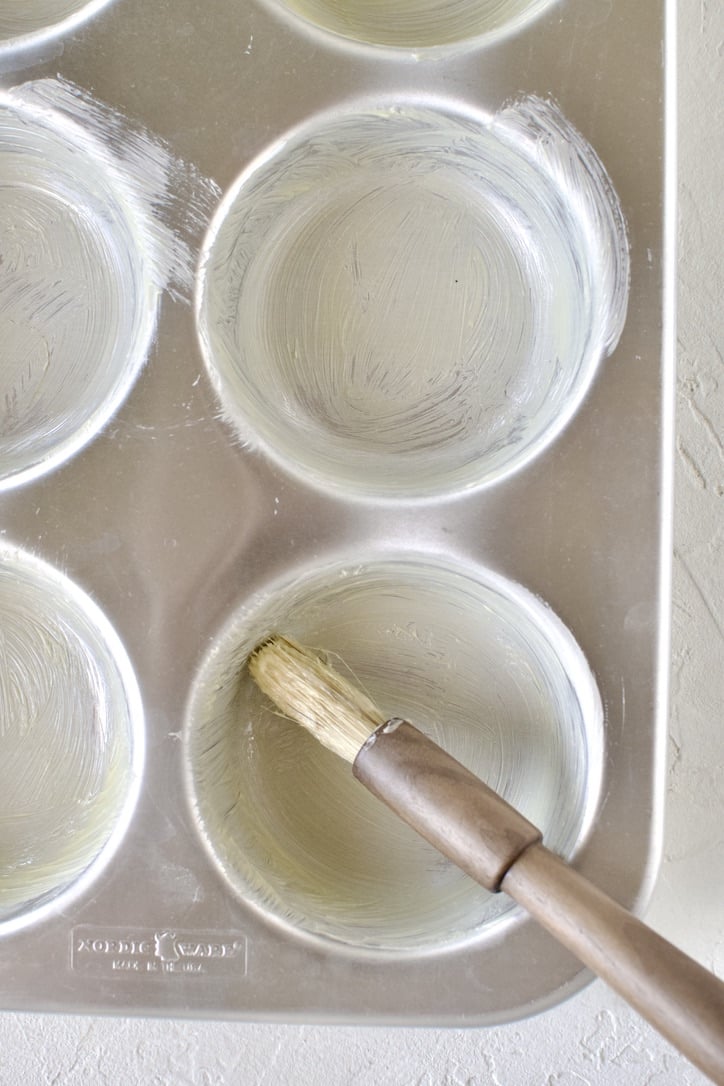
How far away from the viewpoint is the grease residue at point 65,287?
73 centimetres

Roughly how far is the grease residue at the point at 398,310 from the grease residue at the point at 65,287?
7cm

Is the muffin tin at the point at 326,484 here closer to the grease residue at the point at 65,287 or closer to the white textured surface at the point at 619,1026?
the grease residue at the point at 65,287

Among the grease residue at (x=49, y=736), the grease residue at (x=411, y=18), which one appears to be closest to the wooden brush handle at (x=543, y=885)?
the grease residue at (x=49, y=736)

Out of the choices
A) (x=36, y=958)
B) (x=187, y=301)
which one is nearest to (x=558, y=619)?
(x=187, y=301)

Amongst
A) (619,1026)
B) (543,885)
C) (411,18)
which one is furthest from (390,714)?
(411,18)

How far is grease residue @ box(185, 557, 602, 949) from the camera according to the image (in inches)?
28.8

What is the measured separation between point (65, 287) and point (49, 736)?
39 centimetres

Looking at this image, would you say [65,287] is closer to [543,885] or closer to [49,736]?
[49,736]

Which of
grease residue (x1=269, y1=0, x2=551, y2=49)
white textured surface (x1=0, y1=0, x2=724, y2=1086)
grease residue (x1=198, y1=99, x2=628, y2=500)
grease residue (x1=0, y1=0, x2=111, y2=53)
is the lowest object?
white textured surface (x1=0, y1=0, x2=724, y2=1086)

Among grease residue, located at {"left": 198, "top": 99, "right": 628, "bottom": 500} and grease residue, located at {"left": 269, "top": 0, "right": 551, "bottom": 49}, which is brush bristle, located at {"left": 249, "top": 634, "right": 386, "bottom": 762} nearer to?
grease residue, located at {"left": 198, "top": 99, "right": 628, "bottom": 500}

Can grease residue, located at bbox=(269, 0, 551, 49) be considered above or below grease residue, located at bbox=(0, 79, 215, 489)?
above

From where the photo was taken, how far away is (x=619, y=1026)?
883 mm

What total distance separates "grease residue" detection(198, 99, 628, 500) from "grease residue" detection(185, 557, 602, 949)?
104mm

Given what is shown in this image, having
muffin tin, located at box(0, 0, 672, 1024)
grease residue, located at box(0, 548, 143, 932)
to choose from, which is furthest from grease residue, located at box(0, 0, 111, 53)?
grease residue, located at box(0, 548, 143, 932)
